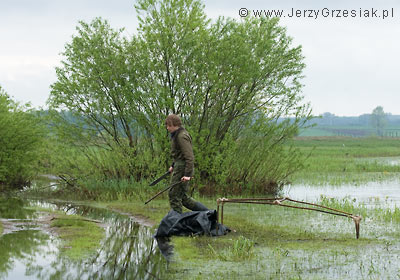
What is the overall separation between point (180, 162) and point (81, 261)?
3056mm

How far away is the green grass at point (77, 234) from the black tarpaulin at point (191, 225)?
3.85 feet

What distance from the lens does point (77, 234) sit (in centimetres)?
1075

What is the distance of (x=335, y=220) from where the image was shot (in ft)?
40.9

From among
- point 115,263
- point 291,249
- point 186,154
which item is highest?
point 186,154

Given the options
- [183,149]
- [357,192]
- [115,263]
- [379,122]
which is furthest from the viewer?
[379,122]

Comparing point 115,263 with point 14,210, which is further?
point 14,210

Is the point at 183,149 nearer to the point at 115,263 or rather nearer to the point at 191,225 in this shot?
the point at 191,225

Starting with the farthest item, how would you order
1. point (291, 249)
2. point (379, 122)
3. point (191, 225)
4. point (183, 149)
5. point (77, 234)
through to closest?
point (379, 122), point (77, 234), point (183, 149), point (191, 225), point (291, 249)

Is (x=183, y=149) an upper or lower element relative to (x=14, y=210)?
upper

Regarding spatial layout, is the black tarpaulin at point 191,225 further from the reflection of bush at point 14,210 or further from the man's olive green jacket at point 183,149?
the reflection of bush at point 14,210

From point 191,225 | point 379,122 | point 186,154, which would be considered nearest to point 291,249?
point 191,225

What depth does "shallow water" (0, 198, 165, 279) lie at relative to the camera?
7789 millimetres

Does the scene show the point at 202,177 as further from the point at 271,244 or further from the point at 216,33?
the point at 271,244

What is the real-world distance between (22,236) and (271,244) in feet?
14.7
